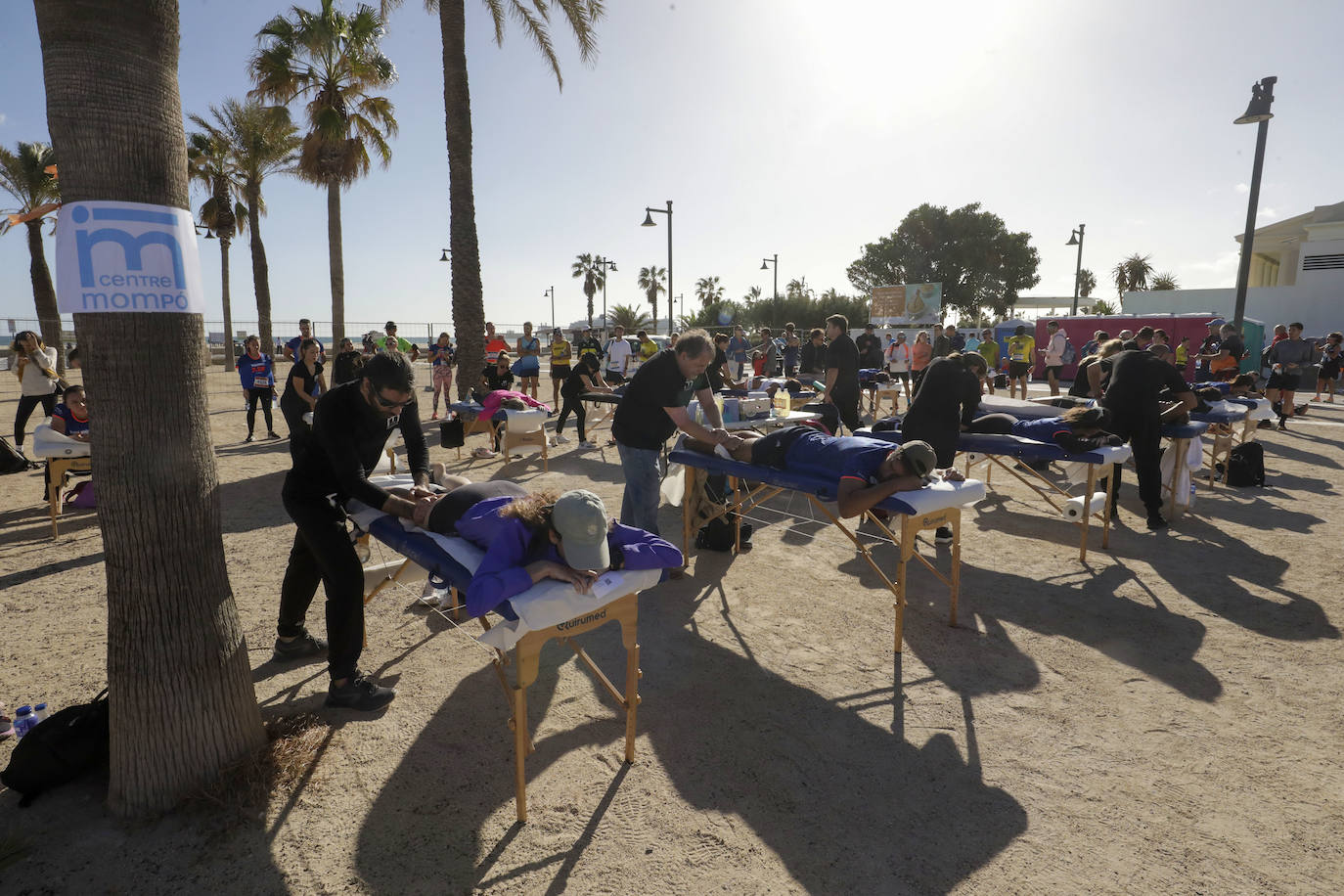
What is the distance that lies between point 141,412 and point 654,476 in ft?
9.58

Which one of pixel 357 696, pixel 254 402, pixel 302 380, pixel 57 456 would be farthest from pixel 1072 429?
pixel 254 402

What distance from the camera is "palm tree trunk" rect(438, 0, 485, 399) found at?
1077cm

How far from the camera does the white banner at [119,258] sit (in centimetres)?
221

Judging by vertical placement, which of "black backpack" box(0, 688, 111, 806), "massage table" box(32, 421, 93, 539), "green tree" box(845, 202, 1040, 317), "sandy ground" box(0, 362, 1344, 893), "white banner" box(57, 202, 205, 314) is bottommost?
"sandy ground" box(0, 362, 1344, 893)

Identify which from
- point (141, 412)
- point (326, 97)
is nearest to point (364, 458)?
point (141, 412)

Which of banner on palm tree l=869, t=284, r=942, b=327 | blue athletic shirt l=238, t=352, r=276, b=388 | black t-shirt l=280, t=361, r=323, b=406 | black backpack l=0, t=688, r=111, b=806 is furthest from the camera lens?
banner on palm tree l=869, t=284, r=942, b=327

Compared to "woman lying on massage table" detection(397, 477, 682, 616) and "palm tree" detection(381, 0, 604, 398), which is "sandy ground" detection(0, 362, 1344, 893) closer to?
"woman lying on massage table" detection(397, 477, 682, 616)

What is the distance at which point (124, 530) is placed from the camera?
7.93 feet

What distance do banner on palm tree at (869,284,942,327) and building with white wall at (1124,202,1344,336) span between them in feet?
37.3

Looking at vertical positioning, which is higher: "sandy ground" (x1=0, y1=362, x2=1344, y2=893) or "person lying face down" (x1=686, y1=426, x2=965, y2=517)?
"person lying face down" (x1=686, y1=426, x2=965, y2=517)

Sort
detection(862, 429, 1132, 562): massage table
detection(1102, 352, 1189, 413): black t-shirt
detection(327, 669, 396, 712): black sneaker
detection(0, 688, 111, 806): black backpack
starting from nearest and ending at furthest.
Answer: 1. detection(0, 688, 111, 806): black backpack
2. detection(327, 669, 396, 712): black sneaker
3. detection(862, 429, 1132, 562): massage table
4. detection(1102, 352, 1189, 413): black t-shirt

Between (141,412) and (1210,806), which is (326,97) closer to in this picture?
(141,412)

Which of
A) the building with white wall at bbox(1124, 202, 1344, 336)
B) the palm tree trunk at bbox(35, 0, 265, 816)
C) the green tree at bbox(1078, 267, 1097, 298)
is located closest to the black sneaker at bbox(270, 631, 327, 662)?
the palm tree trunk at bbox(35, 0, 265, 816)

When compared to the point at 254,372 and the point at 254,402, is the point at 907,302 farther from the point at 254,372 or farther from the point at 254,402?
the point at 254,372
